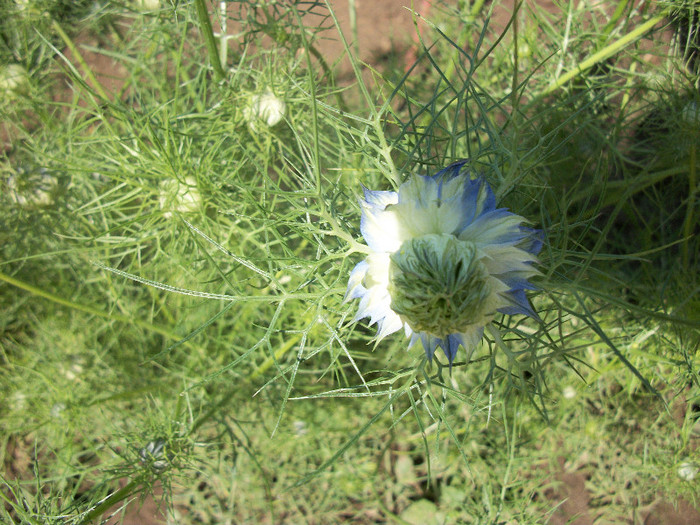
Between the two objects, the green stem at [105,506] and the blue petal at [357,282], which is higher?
the blue petal at [357,282]

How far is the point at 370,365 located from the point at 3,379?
3.69 ft

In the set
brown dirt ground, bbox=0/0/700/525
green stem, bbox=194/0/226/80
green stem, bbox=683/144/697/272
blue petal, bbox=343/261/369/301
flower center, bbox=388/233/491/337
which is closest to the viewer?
flower center, bbox=388/233/491/337

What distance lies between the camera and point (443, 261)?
0.53 metres

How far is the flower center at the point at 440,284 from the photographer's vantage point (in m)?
0.52

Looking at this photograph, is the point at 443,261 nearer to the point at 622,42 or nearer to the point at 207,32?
the point at 207,32

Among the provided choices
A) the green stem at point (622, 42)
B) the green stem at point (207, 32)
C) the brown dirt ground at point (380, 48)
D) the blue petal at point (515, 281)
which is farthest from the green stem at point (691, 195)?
the green stem at point (207, 32)

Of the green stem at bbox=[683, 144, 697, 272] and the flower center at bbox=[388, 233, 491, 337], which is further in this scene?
the green stem at bbox=[683, 144, 697, 272]

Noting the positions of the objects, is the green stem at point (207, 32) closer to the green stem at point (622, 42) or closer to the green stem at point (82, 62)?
the green stem at point (82, 62)

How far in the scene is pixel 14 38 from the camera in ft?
5.01

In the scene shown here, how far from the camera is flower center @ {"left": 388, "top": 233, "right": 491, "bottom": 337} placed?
0.52 meters

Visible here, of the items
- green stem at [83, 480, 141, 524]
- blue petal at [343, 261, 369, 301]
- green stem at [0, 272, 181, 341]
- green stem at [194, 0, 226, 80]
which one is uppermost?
green stem at [194, 0, 226, 80]

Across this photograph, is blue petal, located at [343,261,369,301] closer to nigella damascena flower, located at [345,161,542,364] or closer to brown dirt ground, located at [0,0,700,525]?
nigella damascena flower, located at [345,161,542,364]

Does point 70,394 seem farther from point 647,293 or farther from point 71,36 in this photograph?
point 647,293

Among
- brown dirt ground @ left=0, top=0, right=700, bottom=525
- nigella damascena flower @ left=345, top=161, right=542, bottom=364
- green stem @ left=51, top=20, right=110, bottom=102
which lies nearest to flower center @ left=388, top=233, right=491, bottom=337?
nigella damascena flower @ left=345, top=161, right=542, bottom=364
